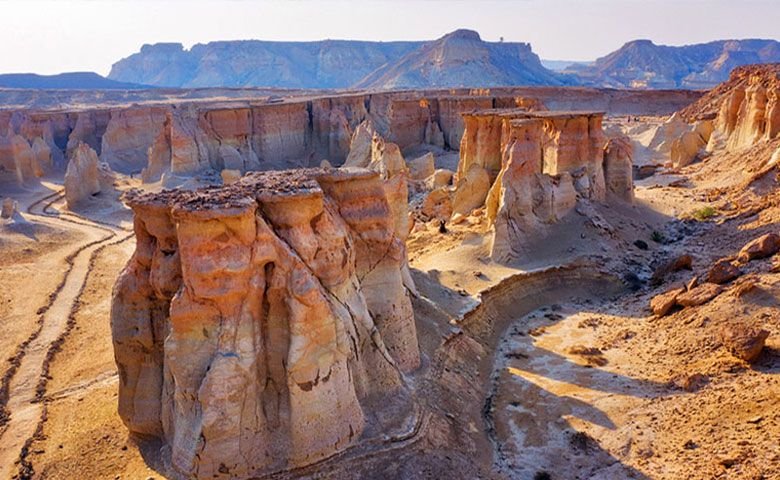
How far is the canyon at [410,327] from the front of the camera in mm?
9945

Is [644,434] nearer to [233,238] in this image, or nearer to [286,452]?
[286,452]

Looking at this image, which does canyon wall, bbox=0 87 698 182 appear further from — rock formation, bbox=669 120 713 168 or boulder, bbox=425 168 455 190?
rock formation, bbox=669 120 713 168

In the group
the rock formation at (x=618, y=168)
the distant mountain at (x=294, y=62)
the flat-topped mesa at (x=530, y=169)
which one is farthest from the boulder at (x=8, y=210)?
the distant mountain at (x=294, y=62)

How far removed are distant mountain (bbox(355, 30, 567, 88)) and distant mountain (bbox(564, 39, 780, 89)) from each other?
31.7 meters

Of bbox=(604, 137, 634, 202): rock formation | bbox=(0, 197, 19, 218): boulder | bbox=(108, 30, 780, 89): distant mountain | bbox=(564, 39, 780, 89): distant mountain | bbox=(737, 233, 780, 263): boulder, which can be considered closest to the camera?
bbox=(737, 233, 780, 263): boulder

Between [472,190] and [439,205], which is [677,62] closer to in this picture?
[439,205]

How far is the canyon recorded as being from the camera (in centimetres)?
995

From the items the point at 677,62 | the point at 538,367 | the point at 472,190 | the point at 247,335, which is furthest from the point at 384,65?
the point at 247,335

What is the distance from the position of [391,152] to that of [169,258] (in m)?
21.3

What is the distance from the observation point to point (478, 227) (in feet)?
84.6

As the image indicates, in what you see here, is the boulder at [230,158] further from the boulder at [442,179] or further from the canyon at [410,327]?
the boulder at [442,179]

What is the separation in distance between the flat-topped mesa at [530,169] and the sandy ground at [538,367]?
876 mm

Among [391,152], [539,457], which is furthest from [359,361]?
[391,152]

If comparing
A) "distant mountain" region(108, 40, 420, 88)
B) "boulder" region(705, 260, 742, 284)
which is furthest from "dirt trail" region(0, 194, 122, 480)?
"distant mountain" region(108, 40, 420, 88)
